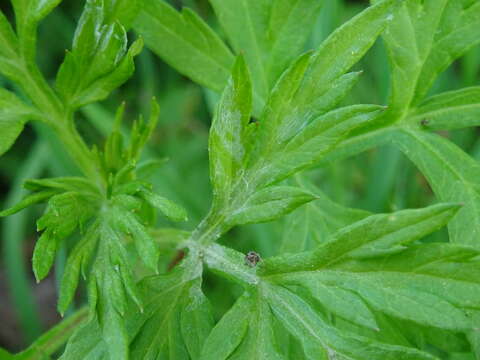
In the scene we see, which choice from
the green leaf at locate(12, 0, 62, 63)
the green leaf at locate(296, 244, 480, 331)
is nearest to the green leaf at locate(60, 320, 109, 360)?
the green leaf at locate(296, 244, 480, 331)

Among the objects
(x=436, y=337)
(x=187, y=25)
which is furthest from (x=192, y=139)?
(x=436, y=337)

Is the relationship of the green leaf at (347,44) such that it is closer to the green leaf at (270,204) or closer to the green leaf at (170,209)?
the green leaf at (270,204)

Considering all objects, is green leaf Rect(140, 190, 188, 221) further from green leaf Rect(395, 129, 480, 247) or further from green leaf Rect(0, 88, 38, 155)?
green leaf Rect(395, 129, 480, 247)

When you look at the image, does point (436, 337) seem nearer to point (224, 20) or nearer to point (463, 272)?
point (463, 272)

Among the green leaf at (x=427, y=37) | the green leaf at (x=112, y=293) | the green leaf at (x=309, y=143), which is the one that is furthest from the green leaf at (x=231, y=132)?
the green leaf at (x=427, y=37)

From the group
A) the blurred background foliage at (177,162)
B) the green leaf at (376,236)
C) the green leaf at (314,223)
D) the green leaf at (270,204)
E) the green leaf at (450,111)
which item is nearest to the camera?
the green leaf at (376,236)

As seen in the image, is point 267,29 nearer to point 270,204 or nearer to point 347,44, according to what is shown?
point 347,44
